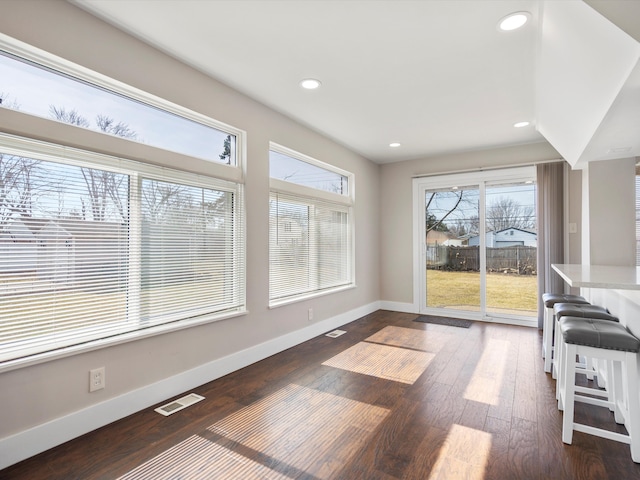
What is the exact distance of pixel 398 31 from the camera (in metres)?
2.28

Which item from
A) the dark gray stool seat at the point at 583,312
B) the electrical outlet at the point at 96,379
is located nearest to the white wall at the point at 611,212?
the dark gray stool seat at the point at 583,312

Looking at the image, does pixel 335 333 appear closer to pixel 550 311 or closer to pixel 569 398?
pixel 550 311

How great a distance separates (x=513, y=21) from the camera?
214 centimetres

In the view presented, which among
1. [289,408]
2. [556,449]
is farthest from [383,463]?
[556,449]

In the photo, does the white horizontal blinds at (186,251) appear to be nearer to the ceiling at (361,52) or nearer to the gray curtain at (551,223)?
the ceiling at (361,52)

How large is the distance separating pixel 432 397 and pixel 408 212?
3.61 m

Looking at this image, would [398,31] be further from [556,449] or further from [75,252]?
[556,449]

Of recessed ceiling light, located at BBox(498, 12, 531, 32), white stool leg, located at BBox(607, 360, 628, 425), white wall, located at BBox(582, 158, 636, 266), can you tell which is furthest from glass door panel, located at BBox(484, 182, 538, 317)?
recessed ceiling light, located at BBox(498, 12, 531, 32)

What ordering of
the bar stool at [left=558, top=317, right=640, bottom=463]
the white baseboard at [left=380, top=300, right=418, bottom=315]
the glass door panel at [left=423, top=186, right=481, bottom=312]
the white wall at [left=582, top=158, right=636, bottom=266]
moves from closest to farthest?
the bar stool at [left=558, top=317, right=640, bottom=463]
the white wall at [left=582, top=158, right=636, bottom=266]
the glass door panel at [left=423, top=186, right=481, bottom=312]
the white baseboard at [left=380, top=300, right=418, bottom=315]

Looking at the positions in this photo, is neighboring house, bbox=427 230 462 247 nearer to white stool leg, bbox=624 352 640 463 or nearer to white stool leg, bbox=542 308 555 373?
white stool leg, bbox=542 308 555 373

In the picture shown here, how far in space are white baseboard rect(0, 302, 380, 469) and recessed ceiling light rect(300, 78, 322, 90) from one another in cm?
250

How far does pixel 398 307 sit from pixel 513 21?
446 centimetres

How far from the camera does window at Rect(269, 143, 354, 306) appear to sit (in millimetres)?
3715

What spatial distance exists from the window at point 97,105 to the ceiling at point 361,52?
396 millimetres
